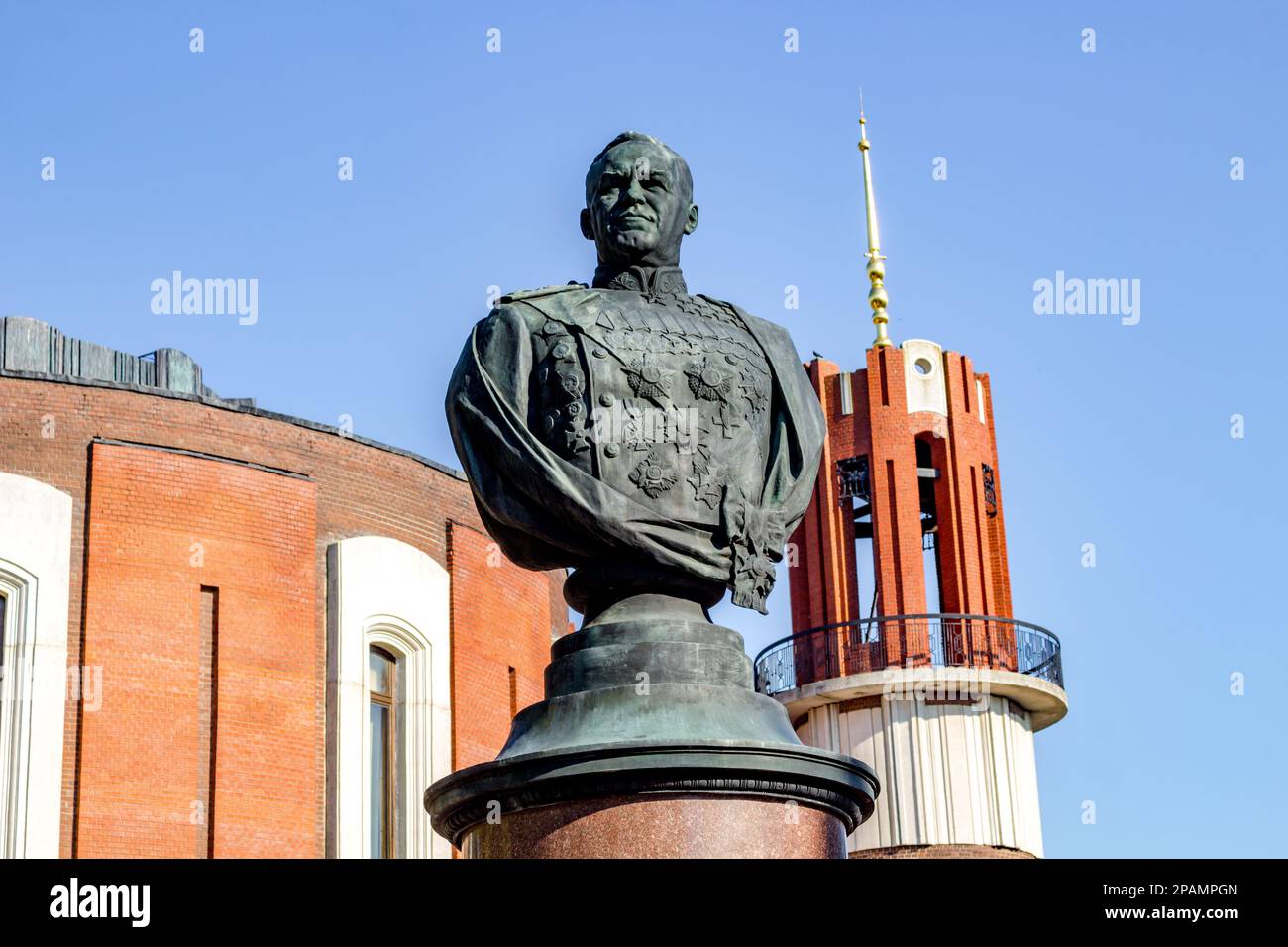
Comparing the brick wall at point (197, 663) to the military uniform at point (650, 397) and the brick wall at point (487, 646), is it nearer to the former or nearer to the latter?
the brick wall at point (487, 646)

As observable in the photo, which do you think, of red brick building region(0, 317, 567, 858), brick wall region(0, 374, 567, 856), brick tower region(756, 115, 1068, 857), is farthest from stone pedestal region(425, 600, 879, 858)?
brick tower region(756, 115, 1068, 857)

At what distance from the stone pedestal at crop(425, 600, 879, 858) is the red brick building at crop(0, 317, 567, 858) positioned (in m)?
16.9

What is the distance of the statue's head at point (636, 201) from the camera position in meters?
8.10

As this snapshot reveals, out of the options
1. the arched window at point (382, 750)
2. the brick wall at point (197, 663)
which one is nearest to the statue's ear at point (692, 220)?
the brick wall at point (197, 663)

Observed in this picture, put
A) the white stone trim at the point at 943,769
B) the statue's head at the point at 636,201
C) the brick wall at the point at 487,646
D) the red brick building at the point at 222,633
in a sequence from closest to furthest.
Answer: the statue's head at the point at 636,201, the red brick building at the point at 222,633, the brick wall at the point at 487,646, the white stone trim at the point at 943,769

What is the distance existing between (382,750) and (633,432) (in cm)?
1958

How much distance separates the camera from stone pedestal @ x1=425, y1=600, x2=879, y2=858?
22.8ft

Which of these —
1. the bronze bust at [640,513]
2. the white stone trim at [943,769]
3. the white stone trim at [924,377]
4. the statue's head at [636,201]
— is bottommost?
the bronze bust at [640,513]

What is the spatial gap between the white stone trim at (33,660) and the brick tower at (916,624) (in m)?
23.5

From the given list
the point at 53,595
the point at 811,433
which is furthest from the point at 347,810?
the point at 811,433

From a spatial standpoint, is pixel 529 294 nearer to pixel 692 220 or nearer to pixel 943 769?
pixel 692 220
